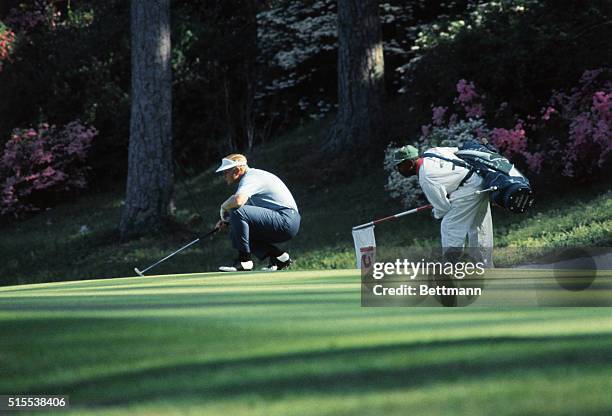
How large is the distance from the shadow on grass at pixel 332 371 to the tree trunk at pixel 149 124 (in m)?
12.5

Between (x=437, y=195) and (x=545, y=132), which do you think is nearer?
(x=437, y=195)

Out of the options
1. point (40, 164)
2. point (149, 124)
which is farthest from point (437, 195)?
point (40, 164)

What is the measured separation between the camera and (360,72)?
63.2ft

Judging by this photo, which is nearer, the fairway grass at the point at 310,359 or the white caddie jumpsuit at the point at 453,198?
the fairway grass at the point at 310,359

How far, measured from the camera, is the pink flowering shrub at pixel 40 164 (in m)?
22.2

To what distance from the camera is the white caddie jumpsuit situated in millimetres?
8469

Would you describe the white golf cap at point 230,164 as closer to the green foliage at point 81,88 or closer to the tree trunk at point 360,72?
the tree trunk at point 360,72

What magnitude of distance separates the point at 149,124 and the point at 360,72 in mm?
4451

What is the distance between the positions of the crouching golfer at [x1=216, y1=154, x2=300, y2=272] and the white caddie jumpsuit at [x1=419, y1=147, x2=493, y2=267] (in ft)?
7.42

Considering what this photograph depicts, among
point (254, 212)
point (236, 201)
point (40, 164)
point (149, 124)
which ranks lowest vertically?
point (40, 164)

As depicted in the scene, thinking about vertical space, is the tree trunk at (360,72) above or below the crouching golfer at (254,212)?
above

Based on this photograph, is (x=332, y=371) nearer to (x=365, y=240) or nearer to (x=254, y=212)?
(x=365, y=240)

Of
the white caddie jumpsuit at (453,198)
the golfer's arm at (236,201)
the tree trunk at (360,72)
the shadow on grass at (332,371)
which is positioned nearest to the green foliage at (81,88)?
the tree trunk at (360,72)

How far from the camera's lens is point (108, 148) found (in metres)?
23.7
